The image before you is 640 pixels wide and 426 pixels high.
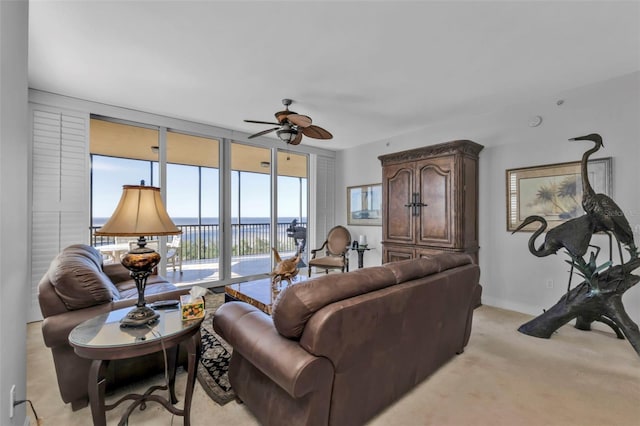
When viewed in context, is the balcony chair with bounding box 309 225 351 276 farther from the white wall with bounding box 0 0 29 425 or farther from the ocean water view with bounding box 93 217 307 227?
the white wall with bounding box 0 0 29 425

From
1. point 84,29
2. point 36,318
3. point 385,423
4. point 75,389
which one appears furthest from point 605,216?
point 36,318

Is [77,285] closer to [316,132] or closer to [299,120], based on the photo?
[299,120]

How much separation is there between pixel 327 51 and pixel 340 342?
2270mm

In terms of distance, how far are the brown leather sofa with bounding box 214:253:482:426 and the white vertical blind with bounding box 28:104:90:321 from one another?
2.87m

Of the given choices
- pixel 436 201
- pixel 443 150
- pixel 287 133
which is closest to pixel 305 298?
pixel 287 133

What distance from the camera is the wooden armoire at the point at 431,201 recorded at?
143 inches

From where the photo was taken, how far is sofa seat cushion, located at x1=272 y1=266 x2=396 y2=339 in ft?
4.34

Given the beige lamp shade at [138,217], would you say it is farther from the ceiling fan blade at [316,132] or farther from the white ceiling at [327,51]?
the ceiling fan blade at [316,132]

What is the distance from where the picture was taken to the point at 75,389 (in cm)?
173

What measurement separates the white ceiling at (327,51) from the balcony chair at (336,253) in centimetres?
227

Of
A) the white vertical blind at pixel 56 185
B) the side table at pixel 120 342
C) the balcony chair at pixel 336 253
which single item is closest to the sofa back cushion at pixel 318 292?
the side table at pixel 120 342

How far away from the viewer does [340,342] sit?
1.34 m

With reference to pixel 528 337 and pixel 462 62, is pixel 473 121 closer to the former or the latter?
pixel 462 62

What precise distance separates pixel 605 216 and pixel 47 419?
4306 mm
